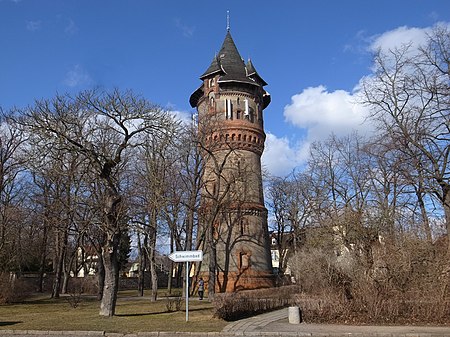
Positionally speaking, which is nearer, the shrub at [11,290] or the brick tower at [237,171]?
the shrub at [11,290]

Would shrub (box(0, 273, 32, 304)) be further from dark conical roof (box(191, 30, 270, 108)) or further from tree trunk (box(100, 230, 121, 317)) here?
dark conical roof (box(191, 30, 270, 108))

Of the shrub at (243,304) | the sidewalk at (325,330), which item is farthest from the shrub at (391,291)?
the shrub at (243,304)

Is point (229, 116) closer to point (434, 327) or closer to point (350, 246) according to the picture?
point (350, 246)

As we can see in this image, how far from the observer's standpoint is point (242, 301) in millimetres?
18312

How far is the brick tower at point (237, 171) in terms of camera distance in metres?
35.1

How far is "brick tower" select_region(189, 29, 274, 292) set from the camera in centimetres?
3512

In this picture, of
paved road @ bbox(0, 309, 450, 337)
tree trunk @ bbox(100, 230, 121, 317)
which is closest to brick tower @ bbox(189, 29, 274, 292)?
tree trunk @ bbox(100, 230, 121, 317)

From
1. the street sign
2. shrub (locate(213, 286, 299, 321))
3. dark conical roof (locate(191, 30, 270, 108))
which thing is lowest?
shrub (locate(213, 286, 299, 321))

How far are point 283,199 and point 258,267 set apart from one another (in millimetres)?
17937

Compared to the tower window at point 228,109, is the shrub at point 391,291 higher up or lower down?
lower down

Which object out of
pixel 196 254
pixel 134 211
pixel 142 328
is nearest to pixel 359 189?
pixel 134 211

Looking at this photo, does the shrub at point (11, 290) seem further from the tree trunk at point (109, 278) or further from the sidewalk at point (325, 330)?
the sidewalk at point (325, 330)

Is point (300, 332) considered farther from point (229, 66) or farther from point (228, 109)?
point (229, 66)

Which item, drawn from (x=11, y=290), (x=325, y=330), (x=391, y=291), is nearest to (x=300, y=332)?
(x=325, y=330)
